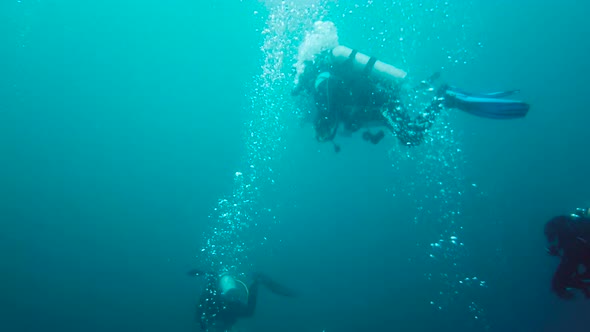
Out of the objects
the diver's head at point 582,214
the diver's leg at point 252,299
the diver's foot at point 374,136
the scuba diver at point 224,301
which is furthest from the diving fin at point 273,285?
the diver's head at point 582,214

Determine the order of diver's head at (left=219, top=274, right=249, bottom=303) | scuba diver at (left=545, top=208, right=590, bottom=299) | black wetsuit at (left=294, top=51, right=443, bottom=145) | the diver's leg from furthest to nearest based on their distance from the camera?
the diver's leg, diver's head at (left=219, top=274, right=249, bottom=303), black wetsuit at (left=294, top=51, right=443, bottom=145), scuba diver at (left=545, top=208, right=590, bottom=299)

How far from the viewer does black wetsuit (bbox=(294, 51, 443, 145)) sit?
4.40 metres

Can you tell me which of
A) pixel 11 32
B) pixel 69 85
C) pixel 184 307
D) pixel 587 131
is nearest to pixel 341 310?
pixel 184 307

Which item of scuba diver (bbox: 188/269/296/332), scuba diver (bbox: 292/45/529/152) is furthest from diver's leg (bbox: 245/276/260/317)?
scuba diver (bbox: 292/45/529/152)

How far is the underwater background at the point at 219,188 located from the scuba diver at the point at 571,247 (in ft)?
71.0

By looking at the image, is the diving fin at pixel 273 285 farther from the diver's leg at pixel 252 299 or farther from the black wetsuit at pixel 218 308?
the black wetsuit at pixel 218 308

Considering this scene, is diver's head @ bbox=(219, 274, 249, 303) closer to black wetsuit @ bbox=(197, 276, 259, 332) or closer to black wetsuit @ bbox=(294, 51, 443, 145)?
black wetsuit @ bbox=(197, 276, 259, 332)

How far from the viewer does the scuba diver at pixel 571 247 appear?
3240 mm

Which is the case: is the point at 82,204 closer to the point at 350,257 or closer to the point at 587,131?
the point at 350,257

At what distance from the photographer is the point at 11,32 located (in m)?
28.2

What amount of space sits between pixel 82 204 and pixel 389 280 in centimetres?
2478

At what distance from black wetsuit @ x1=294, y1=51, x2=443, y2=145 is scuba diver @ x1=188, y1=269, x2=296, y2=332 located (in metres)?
4.62

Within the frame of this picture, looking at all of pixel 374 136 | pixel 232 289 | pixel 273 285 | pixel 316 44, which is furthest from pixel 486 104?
pixel 232 289

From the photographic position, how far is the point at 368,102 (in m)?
4.55
